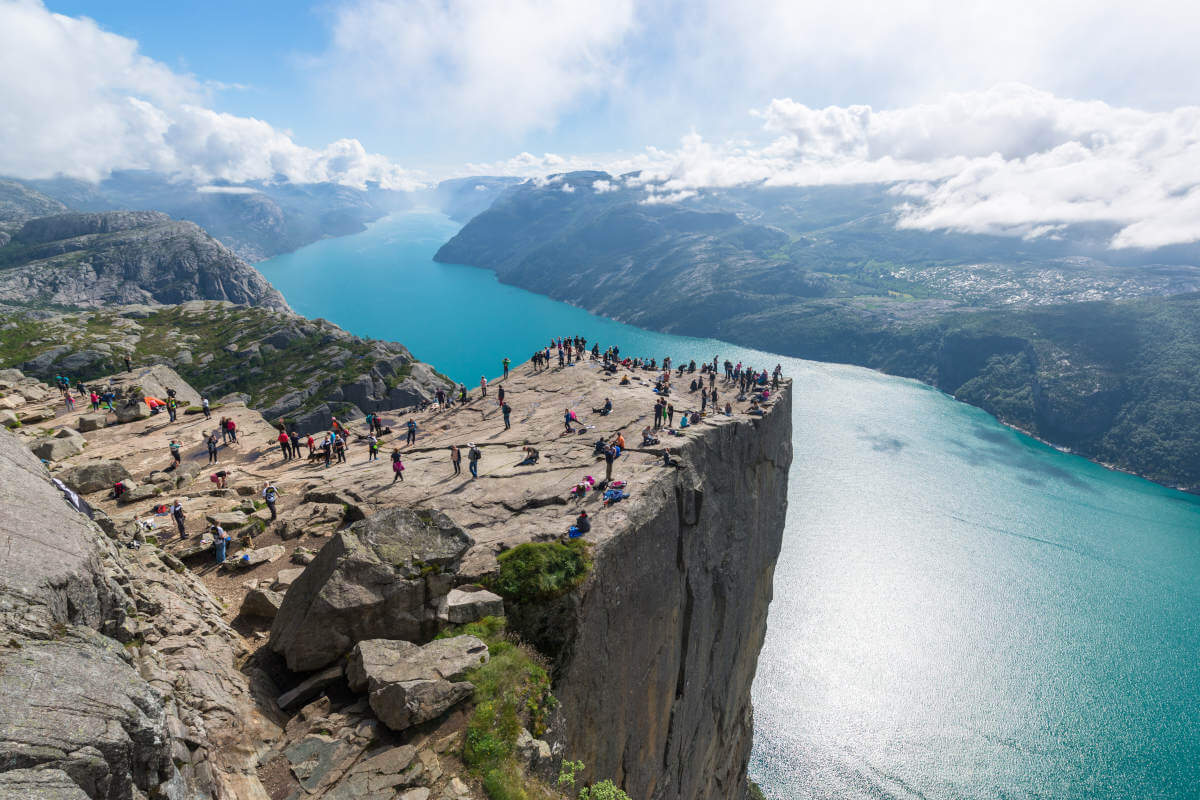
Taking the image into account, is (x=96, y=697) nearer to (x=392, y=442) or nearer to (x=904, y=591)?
(x=392, y=442)

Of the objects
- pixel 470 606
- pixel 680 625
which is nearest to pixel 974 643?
pixel 680 625

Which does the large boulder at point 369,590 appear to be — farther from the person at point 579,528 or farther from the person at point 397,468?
the person at point 397,468

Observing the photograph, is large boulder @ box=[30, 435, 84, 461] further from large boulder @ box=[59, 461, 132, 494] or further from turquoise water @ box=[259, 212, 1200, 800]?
turquoise water @ box=[259, 212, 1200, 800]

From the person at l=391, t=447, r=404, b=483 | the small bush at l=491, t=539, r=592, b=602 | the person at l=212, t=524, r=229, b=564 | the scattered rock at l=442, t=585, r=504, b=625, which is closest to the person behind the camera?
the scattered rock at l=442, t=585, r=504, b=625

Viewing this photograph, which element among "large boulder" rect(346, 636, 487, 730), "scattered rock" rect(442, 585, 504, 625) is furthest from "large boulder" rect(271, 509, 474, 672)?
"large boulder" rect(346, 636, 487, 730)

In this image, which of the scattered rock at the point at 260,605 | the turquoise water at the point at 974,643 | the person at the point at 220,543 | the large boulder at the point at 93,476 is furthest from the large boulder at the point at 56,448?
the turquoise water at the point at 974,643

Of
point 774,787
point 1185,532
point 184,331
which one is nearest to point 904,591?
point 774,787
